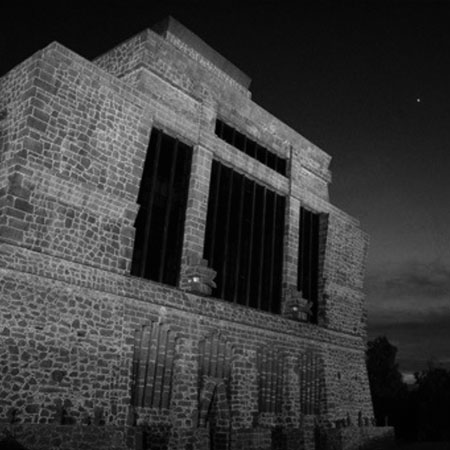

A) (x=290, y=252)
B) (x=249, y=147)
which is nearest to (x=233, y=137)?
(x=249, y=147)

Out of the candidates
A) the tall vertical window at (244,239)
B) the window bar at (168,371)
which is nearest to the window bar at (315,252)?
the tall vertical window at (244,239)

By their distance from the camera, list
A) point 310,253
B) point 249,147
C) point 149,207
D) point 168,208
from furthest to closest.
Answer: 1. point 310,253
2. point 249,147
3. point 168,208
4. point 149,207

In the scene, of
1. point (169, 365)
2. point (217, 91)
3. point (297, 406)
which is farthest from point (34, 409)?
point (217, 91)

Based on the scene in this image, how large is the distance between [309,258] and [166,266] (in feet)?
28.5

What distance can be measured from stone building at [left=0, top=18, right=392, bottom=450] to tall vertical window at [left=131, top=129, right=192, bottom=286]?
6 cm

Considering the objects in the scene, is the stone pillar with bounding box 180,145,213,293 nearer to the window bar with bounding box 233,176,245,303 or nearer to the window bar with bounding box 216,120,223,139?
the window bar with bounding box 216,120,223,139

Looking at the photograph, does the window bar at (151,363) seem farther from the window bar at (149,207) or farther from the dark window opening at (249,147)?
the dark window opening at (249,147)

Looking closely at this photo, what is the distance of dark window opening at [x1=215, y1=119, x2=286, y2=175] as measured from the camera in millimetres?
20688

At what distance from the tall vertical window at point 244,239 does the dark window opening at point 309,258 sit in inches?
63.6

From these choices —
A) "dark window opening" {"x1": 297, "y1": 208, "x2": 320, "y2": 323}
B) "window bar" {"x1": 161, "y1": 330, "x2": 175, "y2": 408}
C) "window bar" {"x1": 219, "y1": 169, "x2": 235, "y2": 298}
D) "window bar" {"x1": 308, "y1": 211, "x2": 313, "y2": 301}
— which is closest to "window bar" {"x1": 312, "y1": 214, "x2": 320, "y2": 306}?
"dark window opening" {"x1": 297, "y1": 208, "x2": 320, "y2": 323}

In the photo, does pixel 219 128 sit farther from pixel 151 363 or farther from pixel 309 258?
pixel 151 363

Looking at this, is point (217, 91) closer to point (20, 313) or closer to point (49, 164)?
point (49, 164)

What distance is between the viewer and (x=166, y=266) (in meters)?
17.3

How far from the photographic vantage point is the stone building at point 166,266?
13.2 meters
